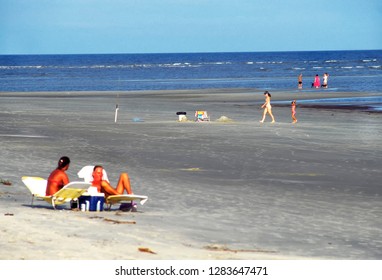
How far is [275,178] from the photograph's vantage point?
22.1 metres

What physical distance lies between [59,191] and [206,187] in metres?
4.96

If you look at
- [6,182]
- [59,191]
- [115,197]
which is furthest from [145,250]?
[6,182]

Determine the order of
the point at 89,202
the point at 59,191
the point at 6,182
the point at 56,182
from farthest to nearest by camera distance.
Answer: the point at 6,182
the point at 56,182
the point at 89,202
the point at 59,191

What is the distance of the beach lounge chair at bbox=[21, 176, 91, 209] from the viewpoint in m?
16.1

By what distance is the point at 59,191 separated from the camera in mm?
16141

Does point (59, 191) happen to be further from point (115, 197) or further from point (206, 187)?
point (206, 187)

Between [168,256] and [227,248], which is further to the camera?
[227,248]

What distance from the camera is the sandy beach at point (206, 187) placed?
13445 mm

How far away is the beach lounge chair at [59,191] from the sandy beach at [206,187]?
0.22m

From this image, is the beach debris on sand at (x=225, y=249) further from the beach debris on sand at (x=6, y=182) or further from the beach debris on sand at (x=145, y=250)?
the beach debris on sand at (x=6, y=182)

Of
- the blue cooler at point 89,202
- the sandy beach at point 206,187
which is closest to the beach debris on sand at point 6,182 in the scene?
the sandy beach at point 206,187
